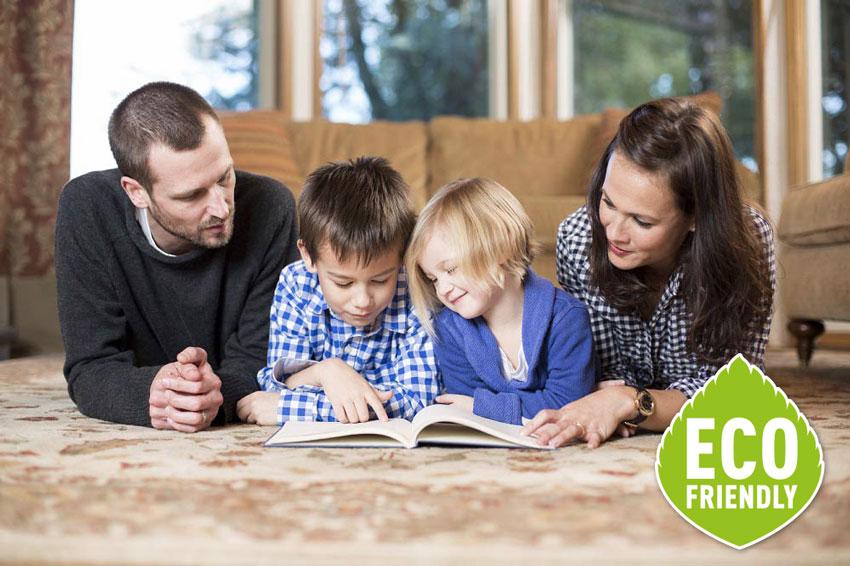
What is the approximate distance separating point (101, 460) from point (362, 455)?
371mm

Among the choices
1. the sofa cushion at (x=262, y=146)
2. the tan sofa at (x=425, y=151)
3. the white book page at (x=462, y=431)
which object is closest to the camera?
the white book page at (x=462, y=431)

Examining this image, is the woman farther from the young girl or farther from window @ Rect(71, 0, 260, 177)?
window @ Rect(71, 0, 260, 177)

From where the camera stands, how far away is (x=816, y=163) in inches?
163

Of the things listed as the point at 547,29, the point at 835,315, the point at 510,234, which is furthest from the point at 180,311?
the point at 547,29

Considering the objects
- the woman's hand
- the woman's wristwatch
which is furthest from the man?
the woman's wristwatch

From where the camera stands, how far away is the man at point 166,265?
163 cm

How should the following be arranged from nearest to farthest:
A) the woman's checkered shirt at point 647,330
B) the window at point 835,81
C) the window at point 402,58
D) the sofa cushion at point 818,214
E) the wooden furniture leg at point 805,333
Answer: the woman's checkered shirt at point 647,330 < the sofa cushion at point 818,214 < the wooden furniture leg at point 805,333 < the window at point 835,81 < the window at point 402,58

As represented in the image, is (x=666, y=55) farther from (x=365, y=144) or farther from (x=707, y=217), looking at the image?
(x=707, y=217)

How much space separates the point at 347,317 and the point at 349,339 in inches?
4.0

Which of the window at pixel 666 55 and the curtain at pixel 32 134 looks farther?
the window at pixel 666 55

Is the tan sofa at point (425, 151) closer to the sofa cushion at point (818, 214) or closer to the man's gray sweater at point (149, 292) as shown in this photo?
the sofa cushion at point (818, 214)

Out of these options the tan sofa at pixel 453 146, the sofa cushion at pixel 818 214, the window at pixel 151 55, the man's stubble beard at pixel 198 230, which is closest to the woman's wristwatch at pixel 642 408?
the man's stubble beard at pixel 198 230

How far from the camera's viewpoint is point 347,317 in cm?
160

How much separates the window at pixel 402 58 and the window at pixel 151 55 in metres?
0.42
